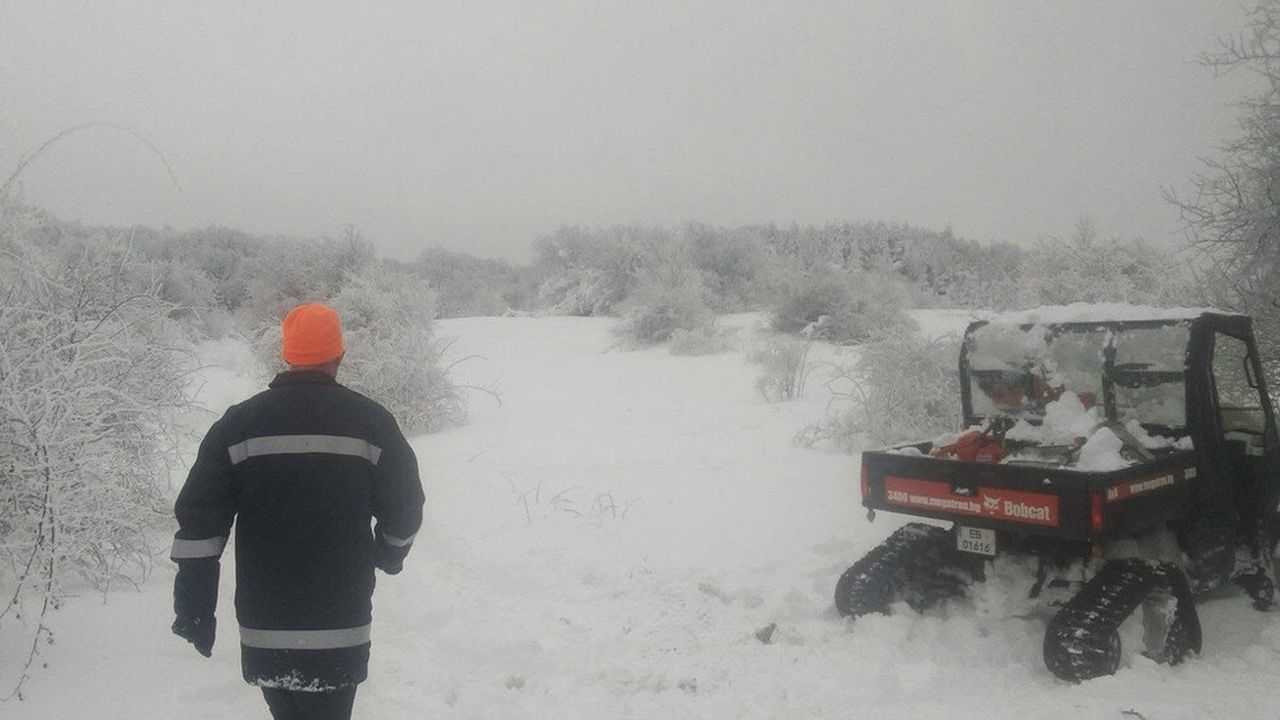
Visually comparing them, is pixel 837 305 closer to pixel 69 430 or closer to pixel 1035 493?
pixel 1035 493

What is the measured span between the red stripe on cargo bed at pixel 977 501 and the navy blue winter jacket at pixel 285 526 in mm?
3543

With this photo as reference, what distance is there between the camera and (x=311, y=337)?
9.66 ft

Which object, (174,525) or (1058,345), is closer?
(1058,345)

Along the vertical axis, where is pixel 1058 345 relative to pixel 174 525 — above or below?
above

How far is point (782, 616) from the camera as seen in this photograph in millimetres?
5379

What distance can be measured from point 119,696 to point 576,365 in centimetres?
1524

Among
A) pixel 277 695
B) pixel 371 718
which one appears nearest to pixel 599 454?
pixel 371 718

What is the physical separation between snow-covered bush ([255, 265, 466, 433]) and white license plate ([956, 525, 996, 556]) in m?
8.91

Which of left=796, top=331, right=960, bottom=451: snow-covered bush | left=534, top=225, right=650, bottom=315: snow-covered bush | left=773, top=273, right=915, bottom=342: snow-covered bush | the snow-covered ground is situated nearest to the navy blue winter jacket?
the snow-covered ground

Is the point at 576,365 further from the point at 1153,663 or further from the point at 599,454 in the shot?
the point at 1153,663

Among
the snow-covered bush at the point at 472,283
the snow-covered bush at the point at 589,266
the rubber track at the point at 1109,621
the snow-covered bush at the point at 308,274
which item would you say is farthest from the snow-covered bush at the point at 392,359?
the snow-covered bush at the point at 472,283

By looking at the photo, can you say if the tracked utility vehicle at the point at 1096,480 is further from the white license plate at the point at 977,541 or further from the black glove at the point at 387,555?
the black glove at the point at 387,555

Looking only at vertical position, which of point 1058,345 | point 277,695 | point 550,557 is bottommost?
point 550,557

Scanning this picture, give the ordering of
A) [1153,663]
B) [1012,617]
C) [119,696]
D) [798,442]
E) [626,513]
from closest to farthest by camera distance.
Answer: [119,696] < [1153,663] < [1012,617] < [626,513] < [798,442]
